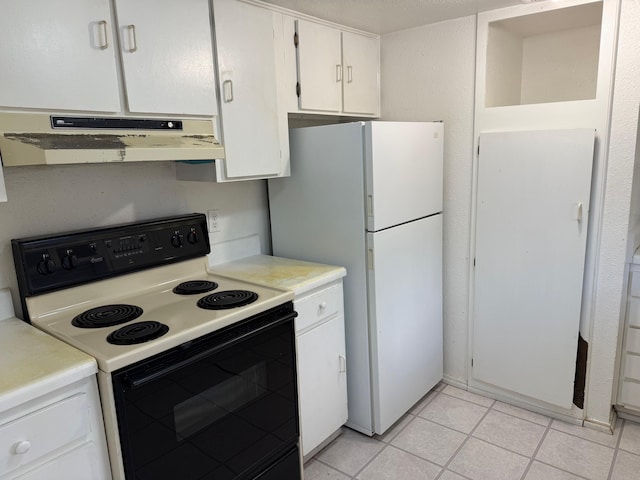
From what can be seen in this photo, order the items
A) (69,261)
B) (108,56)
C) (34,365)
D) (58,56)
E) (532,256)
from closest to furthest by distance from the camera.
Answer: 1. (34,365)
2. (58,56)
3. (108,56)
4. (69,261)
5. (532,256)

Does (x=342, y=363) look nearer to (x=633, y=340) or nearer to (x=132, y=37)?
(x=633, y=340)

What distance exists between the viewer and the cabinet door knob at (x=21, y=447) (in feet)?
3.72

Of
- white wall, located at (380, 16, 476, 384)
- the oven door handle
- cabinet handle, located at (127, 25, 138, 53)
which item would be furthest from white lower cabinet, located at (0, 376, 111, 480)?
white wall, located at (380, 16, 476, 384)

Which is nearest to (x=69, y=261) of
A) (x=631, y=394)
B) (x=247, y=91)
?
(x=247, y=91)

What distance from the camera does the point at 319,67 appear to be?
90.9 inches

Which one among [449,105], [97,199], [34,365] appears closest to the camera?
[34,365]

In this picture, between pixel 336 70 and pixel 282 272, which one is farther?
pixel 336 70

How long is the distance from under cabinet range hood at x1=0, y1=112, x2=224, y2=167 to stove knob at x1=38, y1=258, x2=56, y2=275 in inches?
16.6

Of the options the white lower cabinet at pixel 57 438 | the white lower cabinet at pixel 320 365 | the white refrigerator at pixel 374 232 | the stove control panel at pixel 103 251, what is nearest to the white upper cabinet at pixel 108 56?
the stove control panel at pixel 103 251

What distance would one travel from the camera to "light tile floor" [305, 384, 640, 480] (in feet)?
6.79

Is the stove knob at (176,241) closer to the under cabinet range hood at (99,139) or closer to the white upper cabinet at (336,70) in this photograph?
the under cabinet range hood at (99,139)

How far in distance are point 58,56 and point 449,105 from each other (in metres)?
1.91

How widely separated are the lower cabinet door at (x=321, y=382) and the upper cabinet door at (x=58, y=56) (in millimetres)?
1237

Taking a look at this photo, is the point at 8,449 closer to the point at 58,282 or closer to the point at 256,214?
the point at 58,282
